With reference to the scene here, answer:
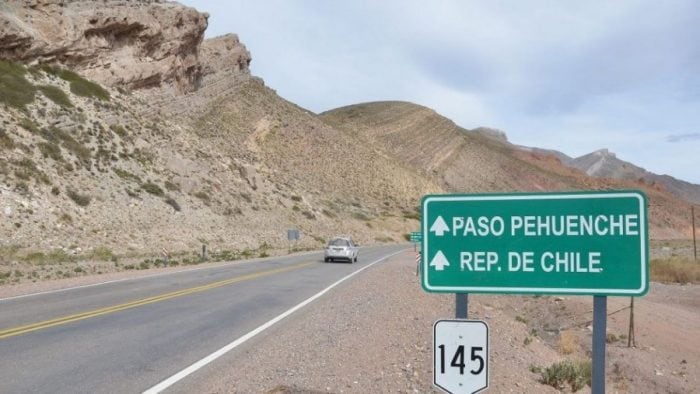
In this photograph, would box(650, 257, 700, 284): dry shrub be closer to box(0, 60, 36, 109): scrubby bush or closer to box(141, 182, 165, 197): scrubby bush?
box(141, 182, 165, 197): scrubby bush

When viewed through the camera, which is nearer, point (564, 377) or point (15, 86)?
point (564, 377)

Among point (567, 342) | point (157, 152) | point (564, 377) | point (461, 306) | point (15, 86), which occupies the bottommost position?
point (567, 342)

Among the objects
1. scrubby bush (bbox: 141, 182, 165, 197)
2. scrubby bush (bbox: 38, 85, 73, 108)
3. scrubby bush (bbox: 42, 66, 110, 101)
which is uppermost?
scrubby bush (bbox: 42, 66, 110, 101)

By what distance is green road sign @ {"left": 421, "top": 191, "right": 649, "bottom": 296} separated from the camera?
3.50 meters

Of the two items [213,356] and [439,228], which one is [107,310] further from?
[439,228]

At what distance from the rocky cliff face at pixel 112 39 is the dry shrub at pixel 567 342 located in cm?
4076

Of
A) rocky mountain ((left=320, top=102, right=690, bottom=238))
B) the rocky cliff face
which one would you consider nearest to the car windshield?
the rocky cliff face

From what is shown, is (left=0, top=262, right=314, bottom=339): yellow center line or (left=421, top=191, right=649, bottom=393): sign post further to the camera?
(left=0, top=262, right=314, bottom=339): yellow center line

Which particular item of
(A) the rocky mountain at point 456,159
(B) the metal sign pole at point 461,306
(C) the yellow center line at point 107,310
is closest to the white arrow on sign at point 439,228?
(B) the metal sign pole at point 461,306

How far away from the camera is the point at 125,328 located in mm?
9844

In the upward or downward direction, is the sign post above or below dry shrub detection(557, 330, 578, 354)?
above

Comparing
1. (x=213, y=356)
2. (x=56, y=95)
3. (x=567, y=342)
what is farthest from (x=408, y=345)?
(x=56, y=95)

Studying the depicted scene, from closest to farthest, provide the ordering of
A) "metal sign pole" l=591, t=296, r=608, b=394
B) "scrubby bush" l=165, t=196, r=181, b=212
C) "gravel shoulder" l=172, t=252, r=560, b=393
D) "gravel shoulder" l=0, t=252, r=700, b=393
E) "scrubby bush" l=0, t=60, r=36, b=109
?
"metal sign pole" l=591, t=296, r=608, b=394, "gravel shoulder" l=172, t=252, r=560, b=393, "gravel shoulder" l=0, t=252, r=700, b=393, "scrubby bush" l=0, t=60, r=36, b=109, "scrubby bush" l=165, t=196, r=181, b=212

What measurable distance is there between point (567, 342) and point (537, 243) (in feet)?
34.2
